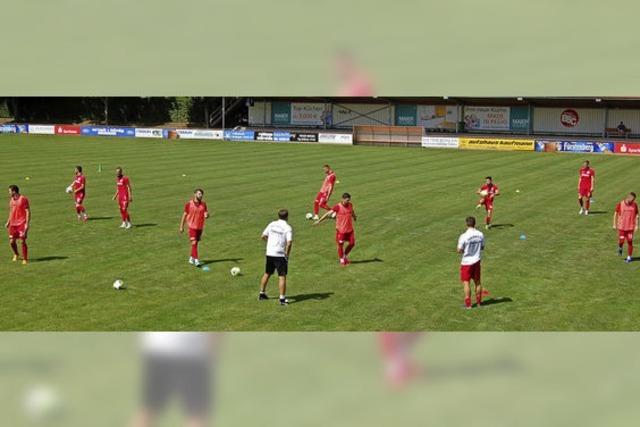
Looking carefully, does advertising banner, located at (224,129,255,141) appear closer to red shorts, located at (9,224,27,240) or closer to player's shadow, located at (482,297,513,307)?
red shorts, located at (9,224,27,240)

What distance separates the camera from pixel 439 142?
69.2 meters

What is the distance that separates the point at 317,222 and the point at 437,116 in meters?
65.7

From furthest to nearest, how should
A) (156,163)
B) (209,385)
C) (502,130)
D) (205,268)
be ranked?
1. (502,130)
2. (156,163)
3. (205,268)
4. (209,385)

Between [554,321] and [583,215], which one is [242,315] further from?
[583,215]

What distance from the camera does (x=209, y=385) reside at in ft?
10.3

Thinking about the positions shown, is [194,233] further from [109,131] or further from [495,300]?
[109,131]

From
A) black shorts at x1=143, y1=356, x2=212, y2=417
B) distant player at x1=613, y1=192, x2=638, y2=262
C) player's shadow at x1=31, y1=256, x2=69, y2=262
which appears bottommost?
player's shadow at x1=31, y1=256, x2=69, y2=262

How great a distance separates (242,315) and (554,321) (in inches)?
245

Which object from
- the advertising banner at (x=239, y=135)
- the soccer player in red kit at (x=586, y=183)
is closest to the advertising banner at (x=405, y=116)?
the advertising banner at (x=239, y=135)

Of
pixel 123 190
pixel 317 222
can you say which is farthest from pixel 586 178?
pixel 123 190

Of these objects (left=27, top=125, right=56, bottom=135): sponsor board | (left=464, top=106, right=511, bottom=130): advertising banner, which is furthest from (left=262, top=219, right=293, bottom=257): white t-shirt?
(left=464, top=106, right=511, bottom=130): advertising banner

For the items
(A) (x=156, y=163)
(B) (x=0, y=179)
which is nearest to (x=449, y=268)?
(B) (x=0, y=179)

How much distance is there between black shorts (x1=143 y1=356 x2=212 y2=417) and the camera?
3.19 meters

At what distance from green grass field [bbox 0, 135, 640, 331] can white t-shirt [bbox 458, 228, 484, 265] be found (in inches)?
45.0
